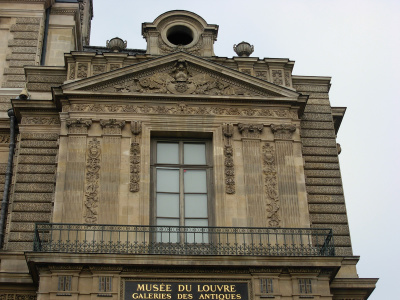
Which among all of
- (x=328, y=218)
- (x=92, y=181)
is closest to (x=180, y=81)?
(x=92, y=181)

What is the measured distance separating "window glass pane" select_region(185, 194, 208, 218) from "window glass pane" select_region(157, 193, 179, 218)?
25 centimetres

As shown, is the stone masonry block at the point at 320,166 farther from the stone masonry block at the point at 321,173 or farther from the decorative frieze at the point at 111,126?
the decorative frieze at the point at 111,126

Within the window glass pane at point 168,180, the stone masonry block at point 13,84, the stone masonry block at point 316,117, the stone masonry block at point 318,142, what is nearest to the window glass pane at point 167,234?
the window glass pane at point 168,180

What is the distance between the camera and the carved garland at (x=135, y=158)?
732 inches

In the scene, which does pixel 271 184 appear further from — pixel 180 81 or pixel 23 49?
pixel 23 49

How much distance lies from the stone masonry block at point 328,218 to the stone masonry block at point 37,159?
6.68 meters

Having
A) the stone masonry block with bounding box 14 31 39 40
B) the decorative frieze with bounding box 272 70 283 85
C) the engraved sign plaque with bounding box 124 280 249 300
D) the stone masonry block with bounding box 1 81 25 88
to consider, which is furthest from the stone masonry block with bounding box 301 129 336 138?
the stone masonry block with bounding box 14 31 39 40

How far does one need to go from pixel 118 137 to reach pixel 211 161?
7.94 ft

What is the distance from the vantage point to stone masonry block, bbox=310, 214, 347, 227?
19141 mm

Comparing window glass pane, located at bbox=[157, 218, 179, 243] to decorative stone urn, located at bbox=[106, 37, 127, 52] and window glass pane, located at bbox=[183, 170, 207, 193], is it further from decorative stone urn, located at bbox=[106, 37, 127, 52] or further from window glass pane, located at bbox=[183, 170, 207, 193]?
decorative stone urn, located at bbox=[106, 37, 127, 52]

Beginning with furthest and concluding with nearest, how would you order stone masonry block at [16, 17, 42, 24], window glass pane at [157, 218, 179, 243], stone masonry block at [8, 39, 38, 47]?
stone masonry block at [16, 17, 42, 24]
stone masonry block at [8, 39, 38, 47]
window glass pane at [157, 218, 179, 243]

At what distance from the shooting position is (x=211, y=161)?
1961 cm

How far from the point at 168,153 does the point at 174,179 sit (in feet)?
2.57

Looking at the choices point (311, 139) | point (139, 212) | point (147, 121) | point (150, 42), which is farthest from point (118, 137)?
point (311, 139)
